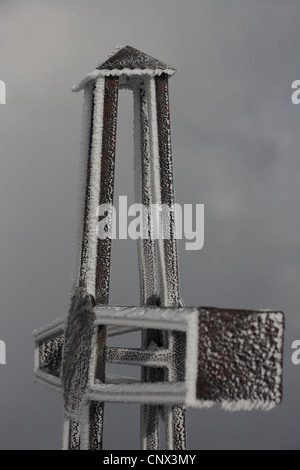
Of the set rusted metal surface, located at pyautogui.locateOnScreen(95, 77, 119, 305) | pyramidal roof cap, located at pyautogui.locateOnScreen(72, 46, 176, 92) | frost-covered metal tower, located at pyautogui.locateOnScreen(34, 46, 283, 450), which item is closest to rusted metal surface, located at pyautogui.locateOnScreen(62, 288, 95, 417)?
frost-covered metal tower, located at pyautogui.locateOnScreen(34, 46, 283, 450)

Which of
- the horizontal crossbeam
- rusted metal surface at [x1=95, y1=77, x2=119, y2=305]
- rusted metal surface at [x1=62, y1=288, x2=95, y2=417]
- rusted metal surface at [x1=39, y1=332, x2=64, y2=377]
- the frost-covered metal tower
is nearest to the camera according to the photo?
the frost-covered metal tower

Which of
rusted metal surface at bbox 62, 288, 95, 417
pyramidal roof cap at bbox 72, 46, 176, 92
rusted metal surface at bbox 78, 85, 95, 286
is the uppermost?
pyramidal roof cap at bbox 72, 46, 176, 92

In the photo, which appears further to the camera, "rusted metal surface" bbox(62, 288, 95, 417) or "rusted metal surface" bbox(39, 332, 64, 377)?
"rusted metal surface" bbox(39, 332, 64, 377)

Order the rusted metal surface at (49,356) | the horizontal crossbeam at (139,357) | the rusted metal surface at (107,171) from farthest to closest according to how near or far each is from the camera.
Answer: the rusted metal surface at (49,356)
the horizontal crossbeam at (139,357)
the rusted metal surface at (107,171)

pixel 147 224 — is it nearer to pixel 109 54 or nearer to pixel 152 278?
pixel 152 278

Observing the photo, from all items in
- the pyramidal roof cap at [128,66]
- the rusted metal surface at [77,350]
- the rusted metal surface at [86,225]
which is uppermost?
the pyramidal roof cap at [128,66]

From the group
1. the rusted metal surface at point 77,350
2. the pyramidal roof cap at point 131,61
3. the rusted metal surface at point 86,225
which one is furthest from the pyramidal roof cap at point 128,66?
the rusted metal surface at point 77,350

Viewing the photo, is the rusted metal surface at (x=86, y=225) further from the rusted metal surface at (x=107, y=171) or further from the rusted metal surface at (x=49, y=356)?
the rusted metal surface at (x=49, y=356)

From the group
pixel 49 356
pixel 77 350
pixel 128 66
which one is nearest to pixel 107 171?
pixel 128 66

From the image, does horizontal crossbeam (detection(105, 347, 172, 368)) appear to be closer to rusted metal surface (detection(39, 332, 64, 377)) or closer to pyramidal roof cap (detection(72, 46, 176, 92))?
rusted metal surface (detection(39, 332, 64, 377))
